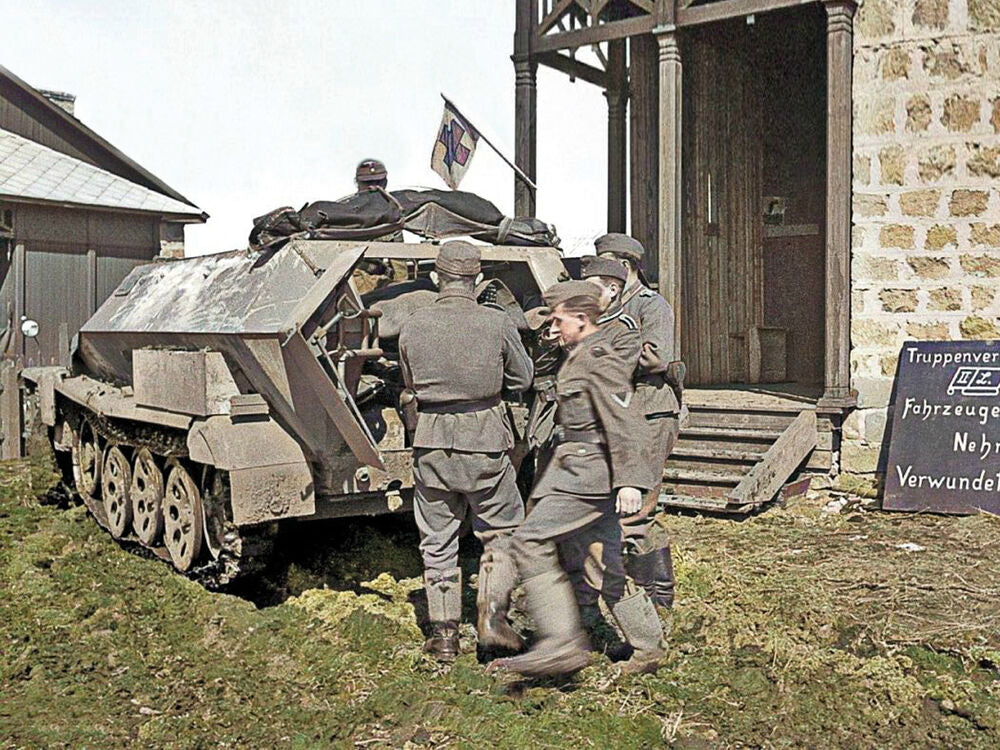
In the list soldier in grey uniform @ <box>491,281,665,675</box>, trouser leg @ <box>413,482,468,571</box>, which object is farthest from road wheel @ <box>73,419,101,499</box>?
soldier in grey uniform @ <box>491,281,665,675</box>

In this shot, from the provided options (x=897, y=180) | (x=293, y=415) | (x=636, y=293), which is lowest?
(x=293, y=415)

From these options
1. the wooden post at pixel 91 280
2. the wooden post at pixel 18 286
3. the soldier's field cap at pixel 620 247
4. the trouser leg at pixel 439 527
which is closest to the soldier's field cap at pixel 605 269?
the soldier's field cap at pixel 620 247

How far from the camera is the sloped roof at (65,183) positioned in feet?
54.2

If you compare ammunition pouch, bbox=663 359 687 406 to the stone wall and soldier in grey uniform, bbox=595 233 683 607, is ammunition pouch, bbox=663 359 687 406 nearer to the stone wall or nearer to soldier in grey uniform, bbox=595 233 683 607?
soldier in grey uniform, bbox=595 233 683 607

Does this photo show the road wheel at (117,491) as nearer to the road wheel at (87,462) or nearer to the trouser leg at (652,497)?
the road wheel at (87,462)

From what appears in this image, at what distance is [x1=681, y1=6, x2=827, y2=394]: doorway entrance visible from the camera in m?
12.1

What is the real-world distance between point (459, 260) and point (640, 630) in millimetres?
1899

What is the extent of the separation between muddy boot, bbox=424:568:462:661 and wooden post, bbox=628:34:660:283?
6.86 m

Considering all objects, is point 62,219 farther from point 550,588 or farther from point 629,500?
point 629,500

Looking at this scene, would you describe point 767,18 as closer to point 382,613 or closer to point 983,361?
point 983,361

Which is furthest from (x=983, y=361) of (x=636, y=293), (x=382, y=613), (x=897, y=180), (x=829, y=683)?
(x=382, y=613)

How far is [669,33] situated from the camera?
10.4 metres

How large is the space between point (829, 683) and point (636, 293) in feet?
7.27

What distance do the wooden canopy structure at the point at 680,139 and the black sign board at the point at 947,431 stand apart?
23.0 inches
